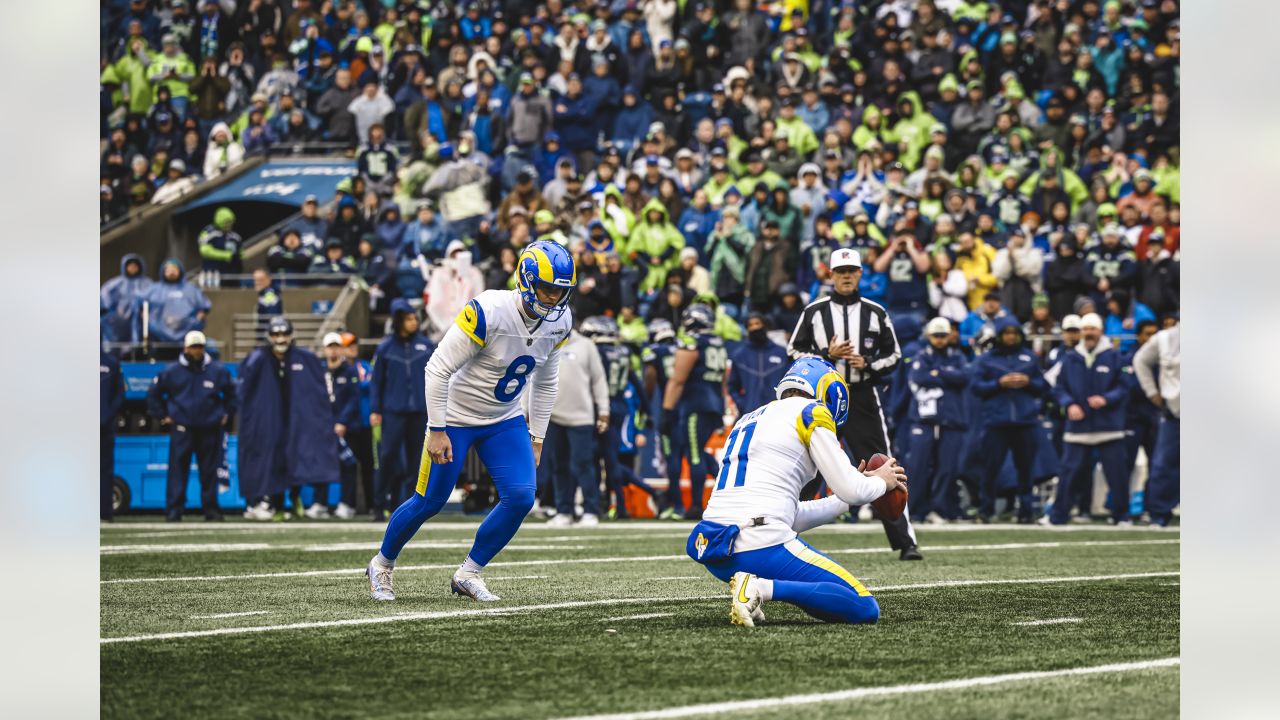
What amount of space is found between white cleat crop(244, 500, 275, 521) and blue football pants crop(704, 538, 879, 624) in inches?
453

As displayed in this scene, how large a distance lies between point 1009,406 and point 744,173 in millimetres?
6438

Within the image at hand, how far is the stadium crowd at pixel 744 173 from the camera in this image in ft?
60.0

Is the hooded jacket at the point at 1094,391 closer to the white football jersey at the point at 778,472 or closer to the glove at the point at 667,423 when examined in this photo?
the glove at the point at 667,423

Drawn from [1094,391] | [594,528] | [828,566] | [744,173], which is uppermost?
[744,173]

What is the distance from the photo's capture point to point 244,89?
94.7 feet

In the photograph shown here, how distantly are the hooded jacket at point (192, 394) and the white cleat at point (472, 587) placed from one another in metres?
9.98

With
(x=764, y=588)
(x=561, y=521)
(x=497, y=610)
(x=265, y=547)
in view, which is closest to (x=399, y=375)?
(x=561, y=521)

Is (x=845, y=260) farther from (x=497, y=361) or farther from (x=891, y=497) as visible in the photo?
(x=891, y=497)

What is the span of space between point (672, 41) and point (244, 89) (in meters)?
7.51

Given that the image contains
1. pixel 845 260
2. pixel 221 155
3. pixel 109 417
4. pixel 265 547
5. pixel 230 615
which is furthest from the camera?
pixel 221 155

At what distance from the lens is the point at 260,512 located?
1897cm
